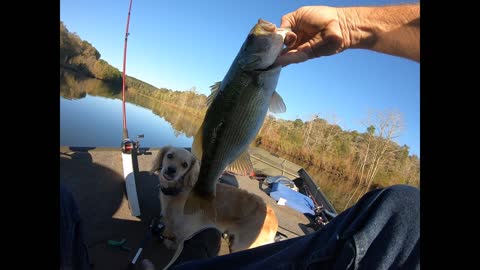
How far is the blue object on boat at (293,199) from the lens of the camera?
244 inches

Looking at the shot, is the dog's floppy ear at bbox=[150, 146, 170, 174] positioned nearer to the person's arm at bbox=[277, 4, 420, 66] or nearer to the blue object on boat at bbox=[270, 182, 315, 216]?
the person's arm at bbox=[277, 4, 420, 66]

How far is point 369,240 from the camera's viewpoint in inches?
49.8

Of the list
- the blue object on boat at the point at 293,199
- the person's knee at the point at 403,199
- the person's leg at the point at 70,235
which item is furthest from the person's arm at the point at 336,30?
the blue object on boat at the point at 293,199

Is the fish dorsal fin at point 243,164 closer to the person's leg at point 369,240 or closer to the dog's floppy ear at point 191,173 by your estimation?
the person's leg at point 369,240

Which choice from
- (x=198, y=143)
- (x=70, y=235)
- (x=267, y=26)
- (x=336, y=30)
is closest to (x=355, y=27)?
(x=336, y=30)

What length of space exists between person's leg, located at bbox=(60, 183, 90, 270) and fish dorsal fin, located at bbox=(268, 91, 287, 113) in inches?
58.0

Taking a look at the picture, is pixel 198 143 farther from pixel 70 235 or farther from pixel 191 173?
pixel 191 173

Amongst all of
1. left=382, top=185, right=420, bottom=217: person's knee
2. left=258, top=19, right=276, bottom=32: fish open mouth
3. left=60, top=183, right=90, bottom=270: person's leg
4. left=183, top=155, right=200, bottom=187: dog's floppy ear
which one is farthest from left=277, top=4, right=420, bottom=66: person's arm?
left=183, top=155, right=200, bottom=187: dog's floppy ear

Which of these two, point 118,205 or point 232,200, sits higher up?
point 232,200

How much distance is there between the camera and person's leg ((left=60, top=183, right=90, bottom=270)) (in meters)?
1.45
